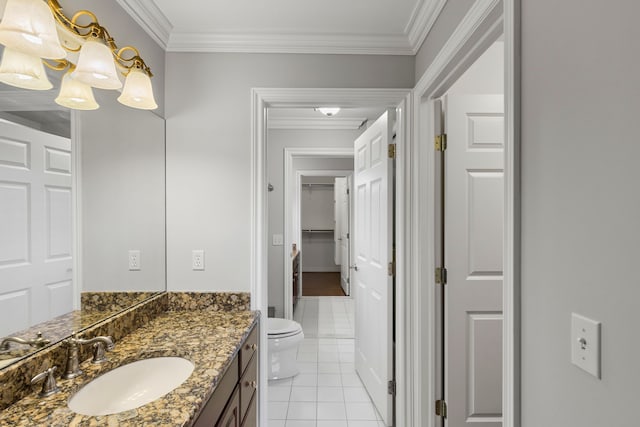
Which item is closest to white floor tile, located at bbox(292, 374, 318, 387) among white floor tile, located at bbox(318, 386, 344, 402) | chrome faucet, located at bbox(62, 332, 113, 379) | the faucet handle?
white floor tile, located at bbox(318, 386, 344, 402)

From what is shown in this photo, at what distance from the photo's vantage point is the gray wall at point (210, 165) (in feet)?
6.52

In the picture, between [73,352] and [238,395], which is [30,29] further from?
[238,395]

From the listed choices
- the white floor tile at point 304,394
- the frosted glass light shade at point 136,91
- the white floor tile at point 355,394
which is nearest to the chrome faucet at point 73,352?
the frosted glass light shade at point 136,91

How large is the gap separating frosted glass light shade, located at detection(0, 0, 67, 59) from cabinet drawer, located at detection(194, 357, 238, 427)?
122cm

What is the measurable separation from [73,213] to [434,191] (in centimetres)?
164

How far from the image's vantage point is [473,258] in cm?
183

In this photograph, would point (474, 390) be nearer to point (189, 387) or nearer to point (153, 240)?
point (189, 387)

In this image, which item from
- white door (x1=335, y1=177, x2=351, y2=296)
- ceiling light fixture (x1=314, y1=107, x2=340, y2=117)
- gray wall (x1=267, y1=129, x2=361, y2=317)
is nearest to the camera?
ceiling light fixture (x1=314, y1=107, x2=340, y2=117)

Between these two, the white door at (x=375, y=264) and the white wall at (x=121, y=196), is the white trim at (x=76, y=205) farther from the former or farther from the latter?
the white door at (x=375, y=264)

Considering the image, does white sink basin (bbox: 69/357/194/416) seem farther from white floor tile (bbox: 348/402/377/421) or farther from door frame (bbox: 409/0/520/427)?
white floor tile (bbox: 348/402/377/421)

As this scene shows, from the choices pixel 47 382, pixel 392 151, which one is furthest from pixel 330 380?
pixel 47 382

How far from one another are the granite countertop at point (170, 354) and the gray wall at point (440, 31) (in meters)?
1.62

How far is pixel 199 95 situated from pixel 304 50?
2.17 ft

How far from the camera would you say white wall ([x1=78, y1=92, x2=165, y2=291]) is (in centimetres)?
146
